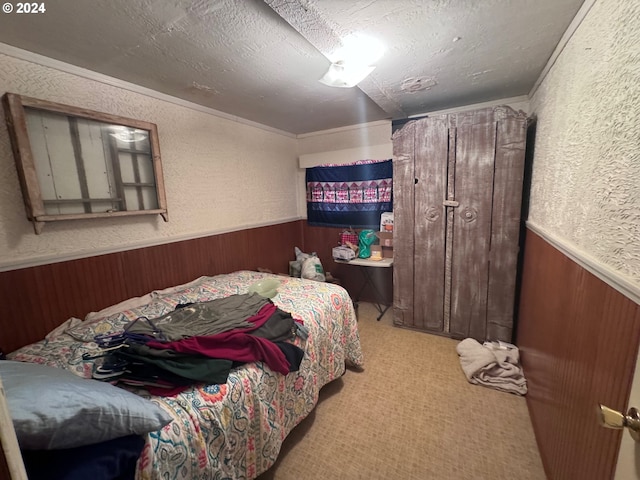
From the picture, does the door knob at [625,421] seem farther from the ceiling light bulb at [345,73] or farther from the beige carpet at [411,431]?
the ceiling light bulb at [345,73]

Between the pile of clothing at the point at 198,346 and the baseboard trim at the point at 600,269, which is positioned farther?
the pile of clothing at the point at 198,346

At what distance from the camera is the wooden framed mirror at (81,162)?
149 centimetres

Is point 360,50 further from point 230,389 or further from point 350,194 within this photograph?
point 230,389

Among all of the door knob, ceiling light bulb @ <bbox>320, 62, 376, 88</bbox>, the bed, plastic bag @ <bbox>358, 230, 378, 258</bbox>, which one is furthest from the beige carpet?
ceiling light bulb @ <bbox>320, 62, 376, 88</bbox>

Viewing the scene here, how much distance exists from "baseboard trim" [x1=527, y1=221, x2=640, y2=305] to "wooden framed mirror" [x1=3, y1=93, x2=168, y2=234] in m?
2.55

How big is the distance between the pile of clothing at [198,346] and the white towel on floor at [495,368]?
1.41 m

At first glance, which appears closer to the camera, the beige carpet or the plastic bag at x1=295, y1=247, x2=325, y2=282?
the beige carpet

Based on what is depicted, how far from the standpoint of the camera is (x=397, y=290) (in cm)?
274

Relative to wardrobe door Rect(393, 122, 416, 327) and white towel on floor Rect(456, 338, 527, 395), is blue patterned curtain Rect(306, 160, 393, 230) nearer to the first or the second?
wardrobe door Rect(393, 122, 416, 327)

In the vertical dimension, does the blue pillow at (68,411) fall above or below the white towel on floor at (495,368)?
above

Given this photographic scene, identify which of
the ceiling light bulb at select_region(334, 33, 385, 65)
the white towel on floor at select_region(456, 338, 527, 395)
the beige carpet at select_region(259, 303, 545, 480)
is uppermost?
the ceiling light bulb at select_region(334, 33, 385, 65)

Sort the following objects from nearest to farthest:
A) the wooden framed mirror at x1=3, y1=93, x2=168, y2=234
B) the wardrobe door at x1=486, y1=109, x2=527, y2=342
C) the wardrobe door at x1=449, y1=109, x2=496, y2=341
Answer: the wooden framed mirror at x1=3, y1=93, x2=168, y2=234 < the wardrobe door at x1=486, y1=109, x2=527, y2=342 < the wardrobe door at x1=449, y1=109, x2=496, y2=341

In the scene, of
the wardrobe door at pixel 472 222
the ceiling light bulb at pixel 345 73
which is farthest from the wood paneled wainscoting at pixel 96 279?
the wardrobe door at pixel 472 222

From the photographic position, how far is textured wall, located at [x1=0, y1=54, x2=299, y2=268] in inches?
59.1
